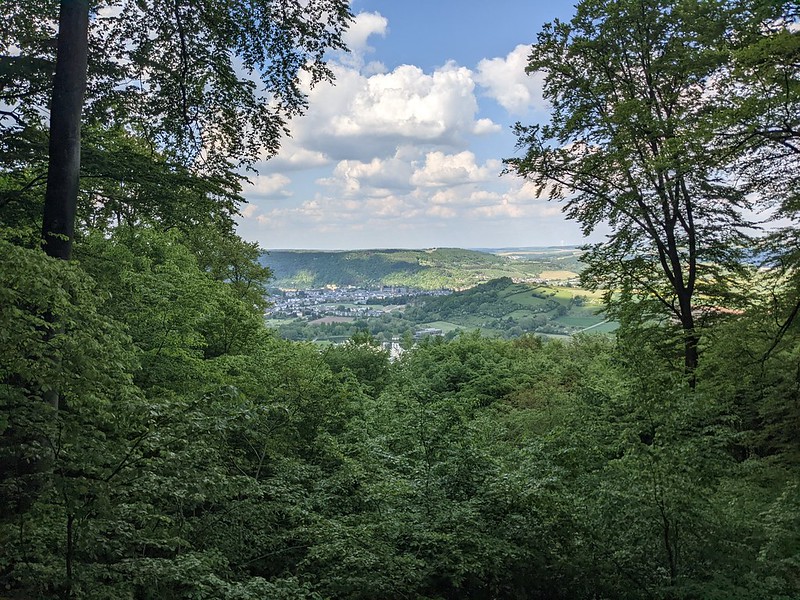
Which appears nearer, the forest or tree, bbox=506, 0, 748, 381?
the forest

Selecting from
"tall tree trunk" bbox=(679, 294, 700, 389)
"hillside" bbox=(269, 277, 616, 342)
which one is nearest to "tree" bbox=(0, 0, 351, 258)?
"tall tree trunk" bbox=(679, 294, 700, 389)

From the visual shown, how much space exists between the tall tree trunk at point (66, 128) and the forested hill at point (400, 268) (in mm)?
107442

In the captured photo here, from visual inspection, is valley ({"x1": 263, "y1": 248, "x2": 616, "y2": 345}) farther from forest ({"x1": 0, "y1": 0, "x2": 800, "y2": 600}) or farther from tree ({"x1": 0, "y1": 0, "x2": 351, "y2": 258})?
tree ({"x1": 0, "y1": 0, "x2": 351, "y2": 258})

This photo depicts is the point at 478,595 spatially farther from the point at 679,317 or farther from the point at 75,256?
the point at 679,317

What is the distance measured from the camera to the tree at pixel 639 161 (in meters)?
11.0

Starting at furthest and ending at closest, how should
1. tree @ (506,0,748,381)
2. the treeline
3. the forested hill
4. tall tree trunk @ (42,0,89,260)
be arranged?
the forested hill, tree @ (506,0,748,381), tall tree trunk @ (42,0,89,260), the treeline

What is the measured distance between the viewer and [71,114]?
5.84 meters

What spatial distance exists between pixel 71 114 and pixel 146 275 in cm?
399

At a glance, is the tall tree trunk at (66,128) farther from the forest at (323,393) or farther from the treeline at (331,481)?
the treeline at (331,481)

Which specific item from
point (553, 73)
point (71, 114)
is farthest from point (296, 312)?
point (71, 114)

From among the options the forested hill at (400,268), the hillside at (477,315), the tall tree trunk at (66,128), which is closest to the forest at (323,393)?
the tall tree trunk at (66,128)

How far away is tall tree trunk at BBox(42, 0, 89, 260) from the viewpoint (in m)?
5.72

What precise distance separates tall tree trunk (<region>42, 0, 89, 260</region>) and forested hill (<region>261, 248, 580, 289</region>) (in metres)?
107

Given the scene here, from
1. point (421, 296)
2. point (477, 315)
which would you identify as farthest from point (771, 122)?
point (421, 296)
